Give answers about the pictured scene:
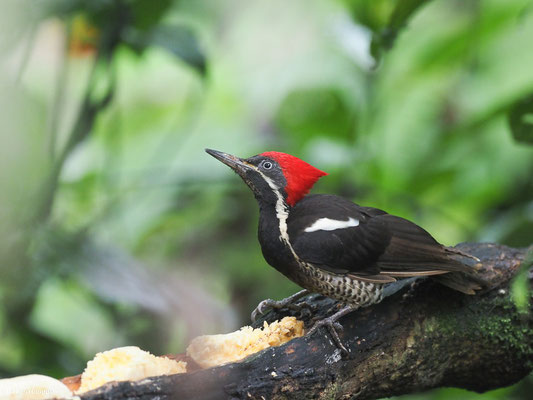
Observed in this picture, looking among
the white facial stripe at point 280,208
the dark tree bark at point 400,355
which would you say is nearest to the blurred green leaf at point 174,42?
the white facial stripe at point 280,208

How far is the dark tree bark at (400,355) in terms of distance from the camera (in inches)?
82.0

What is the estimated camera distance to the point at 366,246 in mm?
2656

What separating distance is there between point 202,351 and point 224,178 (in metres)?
2.08

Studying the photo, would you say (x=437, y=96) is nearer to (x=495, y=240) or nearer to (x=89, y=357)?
(x=495, y=240)

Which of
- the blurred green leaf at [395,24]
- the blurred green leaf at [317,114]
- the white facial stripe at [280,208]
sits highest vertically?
the blurred green leaf at [317,114]

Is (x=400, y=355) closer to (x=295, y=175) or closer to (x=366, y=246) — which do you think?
(x=366, y=246)

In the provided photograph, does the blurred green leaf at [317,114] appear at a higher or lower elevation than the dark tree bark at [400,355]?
higher

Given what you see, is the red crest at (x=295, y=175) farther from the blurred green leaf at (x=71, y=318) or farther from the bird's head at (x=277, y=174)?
the blurred green leaf at (x=71, y=318)

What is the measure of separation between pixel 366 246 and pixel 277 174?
19.4 inches

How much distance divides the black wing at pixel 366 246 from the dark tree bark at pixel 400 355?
0.50ft

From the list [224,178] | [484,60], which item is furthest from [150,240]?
[484,60]

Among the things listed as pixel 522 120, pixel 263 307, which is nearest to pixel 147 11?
pixel 263 307

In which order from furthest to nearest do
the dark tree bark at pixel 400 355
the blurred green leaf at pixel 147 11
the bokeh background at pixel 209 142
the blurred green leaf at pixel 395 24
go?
the blurred green leaf at pixel 147 11
the bokeh background at pixel 209 142
the blurred green leaf at pixel 395 24
the dark tree bark at pixel 400 355

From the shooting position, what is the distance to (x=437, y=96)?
5789 mm
